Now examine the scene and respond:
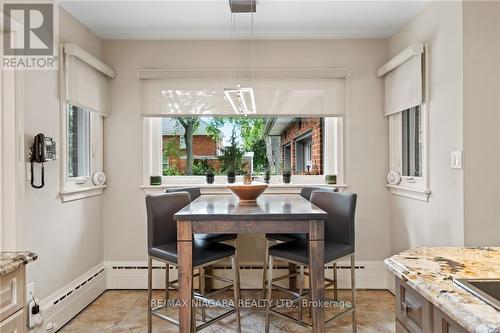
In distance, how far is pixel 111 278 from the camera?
11.1ft

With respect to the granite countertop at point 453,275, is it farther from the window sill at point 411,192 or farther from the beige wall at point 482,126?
the window sill at point 411,192

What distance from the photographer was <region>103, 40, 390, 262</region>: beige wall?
3.36 m

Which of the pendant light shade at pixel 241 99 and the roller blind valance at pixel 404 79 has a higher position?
the roller blind valance at pixel 404 79

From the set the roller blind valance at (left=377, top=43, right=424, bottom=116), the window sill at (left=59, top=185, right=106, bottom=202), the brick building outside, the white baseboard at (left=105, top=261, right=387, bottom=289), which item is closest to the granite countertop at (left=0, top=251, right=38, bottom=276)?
the window sill at (left=59, top=185, right=106, bottom=202)

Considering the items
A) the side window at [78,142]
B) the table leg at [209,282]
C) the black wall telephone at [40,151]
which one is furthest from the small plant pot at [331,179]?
the black wall telephone at [40,151]

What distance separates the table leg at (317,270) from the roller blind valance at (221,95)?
5.11 ft

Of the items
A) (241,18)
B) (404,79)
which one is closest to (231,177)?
(241,18)

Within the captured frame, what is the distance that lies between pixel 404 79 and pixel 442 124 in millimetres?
649

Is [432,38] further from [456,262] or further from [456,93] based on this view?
[456,262]

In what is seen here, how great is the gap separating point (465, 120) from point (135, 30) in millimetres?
2843

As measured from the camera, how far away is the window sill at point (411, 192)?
105 inches

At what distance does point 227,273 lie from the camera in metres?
3.38

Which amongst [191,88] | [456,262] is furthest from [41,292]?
[456,262]

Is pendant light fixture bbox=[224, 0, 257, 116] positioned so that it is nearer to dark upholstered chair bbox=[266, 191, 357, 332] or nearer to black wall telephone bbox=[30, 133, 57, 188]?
dark upholstered chair bbox=[266, 191, 357, 332]
